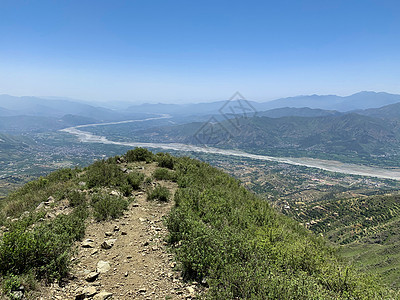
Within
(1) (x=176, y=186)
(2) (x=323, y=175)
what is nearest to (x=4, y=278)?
(1) (x=176, y=186)

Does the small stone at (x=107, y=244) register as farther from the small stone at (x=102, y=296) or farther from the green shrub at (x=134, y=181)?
the green shrub at (x=134, y=181)

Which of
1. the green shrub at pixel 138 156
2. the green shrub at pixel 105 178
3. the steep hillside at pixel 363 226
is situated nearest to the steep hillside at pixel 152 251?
the green shrub at pixel 105 178

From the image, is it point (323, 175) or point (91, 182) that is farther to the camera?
point (323, 175)

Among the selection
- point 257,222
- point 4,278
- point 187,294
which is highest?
point 4,278

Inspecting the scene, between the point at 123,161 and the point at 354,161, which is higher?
the point at 123,161

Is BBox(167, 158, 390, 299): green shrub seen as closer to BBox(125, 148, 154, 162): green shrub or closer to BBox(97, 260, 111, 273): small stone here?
BBox(97, 260, 111, 273): small stone

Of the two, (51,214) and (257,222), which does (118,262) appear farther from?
(257,222)
